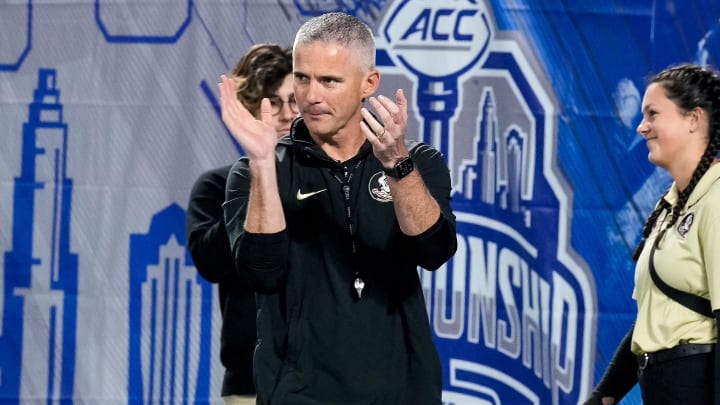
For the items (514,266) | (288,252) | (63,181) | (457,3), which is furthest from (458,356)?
(288,252)

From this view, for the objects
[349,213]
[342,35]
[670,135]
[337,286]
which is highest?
[342,35]

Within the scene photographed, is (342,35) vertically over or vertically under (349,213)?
over

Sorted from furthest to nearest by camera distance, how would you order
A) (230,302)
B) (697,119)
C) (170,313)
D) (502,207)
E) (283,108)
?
(170,313) → (502,207) → (283,108) → (230,302) → (697,119)

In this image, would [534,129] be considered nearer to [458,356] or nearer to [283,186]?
[458,356]

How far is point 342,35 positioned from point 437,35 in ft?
5.38

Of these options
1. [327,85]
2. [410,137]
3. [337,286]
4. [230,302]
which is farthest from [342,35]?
[410,137]

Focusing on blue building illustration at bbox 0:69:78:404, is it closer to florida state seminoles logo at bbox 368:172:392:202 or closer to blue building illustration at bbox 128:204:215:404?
blue building illustration at bbox 128:204:215:404

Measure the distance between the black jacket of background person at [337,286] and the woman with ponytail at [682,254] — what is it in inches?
30.1

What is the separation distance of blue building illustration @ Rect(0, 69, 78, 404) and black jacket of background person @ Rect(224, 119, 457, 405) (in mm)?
1856

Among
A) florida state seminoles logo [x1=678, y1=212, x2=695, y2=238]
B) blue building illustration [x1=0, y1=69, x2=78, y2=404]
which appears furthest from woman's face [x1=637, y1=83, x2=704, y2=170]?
blue building illustration [x1=0, y1=69, x2=78, y2=404]

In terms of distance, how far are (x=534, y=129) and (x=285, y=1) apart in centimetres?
97

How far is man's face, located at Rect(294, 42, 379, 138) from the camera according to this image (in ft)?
7.40

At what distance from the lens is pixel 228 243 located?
9.78 feet

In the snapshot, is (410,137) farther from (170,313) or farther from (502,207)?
(170,313)
